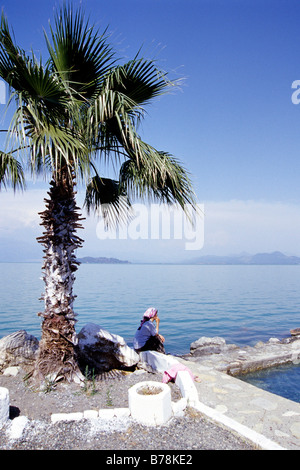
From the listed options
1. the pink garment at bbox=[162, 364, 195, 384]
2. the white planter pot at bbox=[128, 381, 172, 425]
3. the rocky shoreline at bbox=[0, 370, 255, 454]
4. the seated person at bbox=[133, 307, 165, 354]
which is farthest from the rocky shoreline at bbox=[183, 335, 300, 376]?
the white planter pot at bbox=[128, 381, 172, 425]

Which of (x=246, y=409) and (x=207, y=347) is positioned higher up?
(x=246, y=409)

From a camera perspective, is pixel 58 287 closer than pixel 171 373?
Yes

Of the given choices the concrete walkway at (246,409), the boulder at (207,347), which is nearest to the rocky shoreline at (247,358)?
the boulder at (207,347)

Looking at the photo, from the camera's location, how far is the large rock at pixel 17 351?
21.7ft

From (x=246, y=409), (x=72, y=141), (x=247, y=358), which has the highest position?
(x=72, y=141)

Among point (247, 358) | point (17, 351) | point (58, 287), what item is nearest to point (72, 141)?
point (58, 287)

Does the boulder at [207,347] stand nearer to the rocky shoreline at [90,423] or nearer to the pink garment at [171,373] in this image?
the rocky shoreline at [90,423]

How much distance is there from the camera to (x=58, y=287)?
18.5ft

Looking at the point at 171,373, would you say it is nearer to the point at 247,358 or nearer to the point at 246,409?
the point at 246,409

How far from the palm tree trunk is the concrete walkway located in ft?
6.42

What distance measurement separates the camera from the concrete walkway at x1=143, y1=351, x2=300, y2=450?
4.21m

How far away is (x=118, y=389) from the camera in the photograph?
567 centimetres

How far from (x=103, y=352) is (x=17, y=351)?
1.77m

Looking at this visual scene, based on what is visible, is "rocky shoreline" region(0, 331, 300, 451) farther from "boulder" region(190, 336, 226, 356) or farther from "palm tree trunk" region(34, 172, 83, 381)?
"boulder" region(190, 336, 226, 356)
